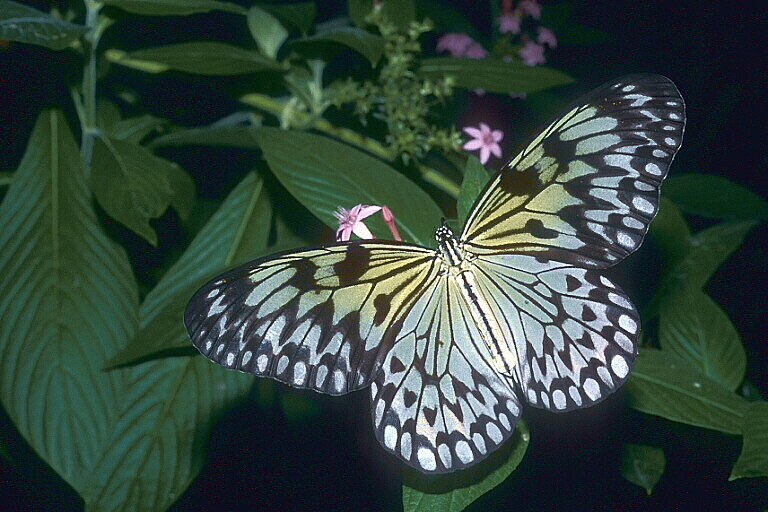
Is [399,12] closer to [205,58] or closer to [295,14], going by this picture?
[295,14]

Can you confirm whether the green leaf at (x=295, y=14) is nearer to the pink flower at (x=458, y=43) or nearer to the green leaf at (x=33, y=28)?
the green leaf at (x=33, y=28)

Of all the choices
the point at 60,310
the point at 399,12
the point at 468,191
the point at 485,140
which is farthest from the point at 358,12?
the point at 60,310

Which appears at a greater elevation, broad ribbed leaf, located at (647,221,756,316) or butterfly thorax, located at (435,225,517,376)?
butterfly thorax, located at (435,225,517,376)

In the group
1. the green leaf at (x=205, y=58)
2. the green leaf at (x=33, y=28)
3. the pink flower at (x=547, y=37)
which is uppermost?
the green leaf at (x=33, y=28)

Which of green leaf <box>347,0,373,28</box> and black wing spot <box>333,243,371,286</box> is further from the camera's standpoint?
green leaf <box>347,0,373,28</box>

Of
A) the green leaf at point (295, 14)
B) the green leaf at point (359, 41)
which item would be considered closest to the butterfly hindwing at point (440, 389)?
the green leaf at point (359, 41)

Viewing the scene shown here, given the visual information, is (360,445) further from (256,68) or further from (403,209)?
(256,68)

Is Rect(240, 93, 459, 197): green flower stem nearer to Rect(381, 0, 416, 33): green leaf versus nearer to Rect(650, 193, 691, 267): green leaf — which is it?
Rect(381, 0, 416, 33): green leaf

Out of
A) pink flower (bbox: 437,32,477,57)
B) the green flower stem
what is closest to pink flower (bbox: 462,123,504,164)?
the green flower stem
